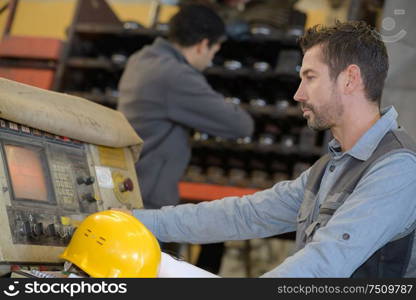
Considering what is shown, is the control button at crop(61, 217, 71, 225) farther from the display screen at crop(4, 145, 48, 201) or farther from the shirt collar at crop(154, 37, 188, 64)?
the shirt collar at crop(154, 37, 188, 64)

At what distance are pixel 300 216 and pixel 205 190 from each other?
6.93 feet

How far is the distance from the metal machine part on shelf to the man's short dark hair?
2.71 feet

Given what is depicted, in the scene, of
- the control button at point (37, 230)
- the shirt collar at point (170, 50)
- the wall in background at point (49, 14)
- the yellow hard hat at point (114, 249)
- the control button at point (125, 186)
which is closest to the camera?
the yellow hard hat at point (114, 249)

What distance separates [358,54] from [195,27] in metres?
1.53

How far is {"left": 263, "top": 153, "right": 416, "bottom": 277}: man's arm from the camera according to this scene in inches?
63.5

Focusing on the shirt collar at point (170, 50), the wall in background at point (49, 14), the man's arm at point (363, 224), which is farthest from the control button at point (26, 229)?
the wall in background at point (49, 14)

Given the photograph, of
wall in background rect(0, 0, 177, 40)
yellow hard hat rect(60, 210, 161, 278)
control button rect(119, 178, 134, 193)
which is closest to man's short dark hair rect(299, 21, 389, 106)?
yellow hard hat rect(60, 210, 161, 278)

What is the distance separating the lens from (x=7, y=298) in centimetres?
154

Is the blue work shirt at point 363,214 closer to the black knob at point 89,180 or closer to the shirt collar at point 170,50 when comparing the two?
the black knob at point 89,180

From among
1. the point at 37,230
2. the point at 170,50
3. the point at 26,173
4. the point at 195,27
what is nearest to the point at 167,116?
the point at 170,50

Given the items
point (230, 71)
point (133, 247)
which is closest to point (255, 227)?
point (133, 247)

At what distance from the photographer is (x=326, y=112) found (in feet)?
6.51

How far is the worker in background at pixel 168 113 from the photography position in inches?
125

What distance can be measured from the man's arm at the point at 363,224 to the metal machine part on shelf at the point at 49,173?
2.30 ft
